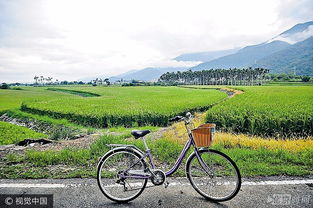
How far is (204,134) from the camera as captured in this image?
322 cm

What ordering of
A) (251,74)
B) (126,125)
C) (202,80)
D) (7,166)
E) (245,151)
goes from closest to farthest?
(7,166) < (245,151) < (126,125) < (251,74) < (202,80)

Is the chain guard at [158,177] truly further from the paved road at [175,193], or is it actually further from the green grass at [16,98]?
the green grass at [16,98]

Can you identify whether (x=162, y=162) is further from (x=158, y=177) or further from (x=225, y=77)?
(x=225, y=77)

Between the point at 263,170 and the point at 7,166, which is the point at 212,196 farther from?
the point at 7,166

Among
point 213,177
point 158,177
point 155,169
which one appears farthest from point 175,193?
point 213,177

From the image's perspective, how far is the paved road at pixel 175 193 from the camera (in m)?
3.27

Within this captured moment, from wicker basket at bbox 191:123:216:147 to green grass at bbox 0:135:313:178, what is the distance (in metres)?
1.32

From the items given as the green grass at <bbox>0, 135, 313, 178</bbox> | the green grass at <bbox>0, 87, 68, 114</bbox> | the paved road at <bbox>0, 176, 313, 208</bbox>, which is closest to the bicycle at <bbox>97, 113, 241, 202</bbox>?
the paved road at <bbox>0, 176, 313, 208</bbox>

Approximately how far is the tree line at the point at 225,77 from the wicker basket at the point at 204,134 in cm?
11192

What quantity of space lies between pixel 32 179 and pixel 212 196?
11.4 feet

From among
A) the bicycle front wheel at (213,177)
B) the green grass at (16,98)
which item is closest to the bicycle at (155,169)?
the bicycle front wheel at (213,177)

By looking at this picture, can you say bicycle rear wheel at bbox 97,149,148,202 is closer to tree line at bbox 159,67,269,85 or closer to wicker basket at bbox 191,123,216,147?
wicker basket at bbox 191,123,216,147

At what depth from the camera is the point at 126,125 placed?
566 inches

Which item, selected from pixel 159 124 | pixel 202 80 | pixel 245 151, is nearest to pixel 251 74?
pixel 202 80
